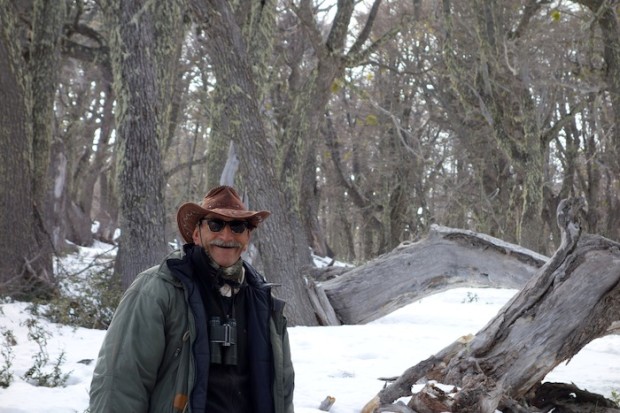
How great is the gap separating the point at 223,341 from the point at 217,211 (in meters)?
0.52

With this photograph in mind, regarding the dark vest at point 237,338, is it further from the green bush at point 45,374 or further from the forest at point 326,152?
the green bush at point 45,374

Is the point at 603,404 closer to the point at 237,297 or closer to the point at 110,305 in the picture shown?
the point at 237,297

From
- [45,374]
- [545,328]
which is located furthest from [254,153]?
[545,328]

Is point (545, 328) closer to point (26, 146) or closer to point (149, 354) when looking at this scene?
point (149, 354)

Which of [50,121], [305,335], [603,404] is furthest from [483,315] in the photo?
[50,121]

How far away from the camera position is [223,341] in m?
2.86

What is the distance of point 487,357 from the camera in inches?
219

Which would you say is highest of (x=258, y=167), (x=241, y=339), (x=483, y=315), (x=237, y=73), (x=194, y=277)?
(x=237, y=73)

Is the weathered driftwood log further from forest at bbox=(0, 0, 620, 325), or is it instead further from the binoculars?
the binoculars

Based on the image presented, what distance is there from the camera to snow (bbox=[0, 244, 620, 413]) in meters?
5.54

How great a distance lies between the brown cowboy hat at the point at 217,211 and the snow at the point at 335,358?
8.08ft

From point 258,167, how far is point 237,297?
6062 millimetres

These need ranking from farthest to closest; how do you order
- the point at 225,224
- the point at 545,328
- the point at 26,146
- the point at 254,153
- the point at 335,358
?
the point at 26,146
the point at 254,153
the point at 335,358
the point at 545,328
the point at 225,224

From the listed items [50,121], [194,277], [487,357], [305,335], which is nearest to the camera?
[194,277]
